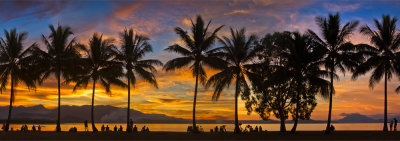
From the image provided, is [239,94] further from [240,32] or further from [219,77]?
[240,32]

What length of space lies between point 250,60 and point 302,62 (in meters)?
5.07

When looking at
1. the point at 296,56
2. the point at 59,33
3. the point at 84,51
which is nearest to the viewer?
the point at 296,56

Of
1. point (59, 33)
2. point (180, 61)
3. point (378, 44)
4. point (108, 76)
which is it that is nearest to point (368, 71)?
point (378, 44)

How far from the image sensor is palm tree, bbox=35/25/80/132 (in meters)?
37.2

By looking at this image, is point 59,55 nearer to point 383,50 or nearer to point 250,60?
point 250,60

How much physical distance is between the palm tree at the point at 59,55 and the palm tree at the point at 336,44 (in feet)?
81.1

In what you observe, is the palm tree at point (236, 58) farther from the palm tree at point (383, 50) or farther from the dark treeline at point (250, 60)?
the palm tree at point (383, 50)

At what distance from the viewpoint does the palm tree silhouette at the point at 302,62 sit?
3459 cm

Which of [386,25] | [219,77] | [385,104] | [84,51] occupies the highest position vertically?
[386,25]

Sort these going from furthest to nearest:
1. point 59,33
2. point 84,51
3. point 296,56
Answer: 1. point 84,51
2. point 59,33
3. point 296,56

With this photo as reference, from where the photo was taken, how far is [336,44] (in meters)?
34.8

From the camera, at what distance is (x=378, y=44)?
3722 centimetres

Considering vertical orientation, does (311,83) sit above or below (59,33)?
below

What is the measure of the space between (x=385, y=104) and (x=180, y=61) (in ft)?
73.3
